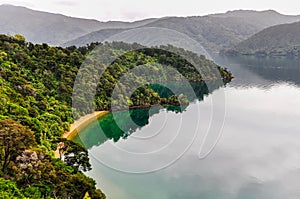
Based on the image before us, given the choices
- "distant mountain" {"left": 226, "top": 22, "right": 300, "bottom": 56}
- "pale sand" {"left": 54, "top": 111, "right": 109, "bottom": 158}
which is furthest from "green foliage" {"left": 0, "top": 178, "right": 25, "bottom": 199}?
"distant mountain" {"left": 226, "top": 22, "right": 300, "bottom": 56}

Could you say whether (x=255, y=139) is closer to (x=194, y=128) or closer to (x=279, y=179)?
(x=194, y=128)

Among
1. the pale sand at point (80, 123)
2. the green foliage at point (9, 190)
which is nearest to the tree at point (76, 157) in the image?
the green foliage at point (9, 190)

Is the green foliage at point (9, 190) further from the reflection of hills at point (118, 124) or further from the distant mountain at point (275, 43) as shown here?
the distant mountain at point (275, 43)

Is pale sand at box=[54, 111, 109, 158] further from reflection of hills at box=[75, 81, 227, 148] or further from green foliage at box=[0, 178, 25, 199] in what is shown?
green foliage at box=[0, 178, 25, 199]

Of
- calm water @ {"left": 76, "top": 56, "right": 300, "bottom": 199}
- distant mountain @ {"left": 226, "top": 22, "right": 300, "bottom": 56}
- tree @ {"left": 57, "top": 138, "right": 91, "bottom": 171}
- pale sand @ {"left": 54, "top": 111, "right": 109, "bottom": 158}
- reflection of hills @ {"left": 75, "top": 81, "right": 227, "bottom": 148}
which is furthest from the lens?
distant mountain @ {"left": 226, "top": 22, "right": 300, "bottom": 56}

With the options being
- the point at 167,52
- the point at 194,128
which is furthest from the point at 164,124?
the point at 167,52

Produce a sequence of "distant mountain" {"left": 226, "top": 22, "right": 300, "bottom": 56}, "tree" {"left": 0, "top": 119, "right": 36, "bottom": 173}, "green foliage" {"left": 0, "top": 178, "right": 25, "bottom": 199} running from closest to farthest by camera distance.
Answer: "green foliage" {"left": 0, "top": 178, "right": 25, "bottom": 199}
"tree" {"left": 0, "top": 119, "right": 36, "bottom": 173}
"distant mountain" {"left": 226, "top": 22, "right": 300, "bottom": 56}

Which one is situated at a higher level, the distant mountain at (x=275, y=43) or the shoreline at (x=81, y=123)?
the distant mountain at (x=275, y=43)

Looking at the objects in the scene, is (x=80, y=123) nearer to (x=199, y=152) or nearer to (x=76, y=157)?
(x=199, y=152)
